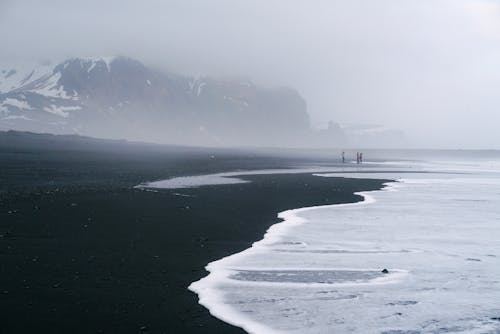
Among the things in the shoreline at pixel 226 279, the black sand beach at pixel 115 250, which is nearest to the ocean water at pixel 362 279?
the shoreline at pixel 226 279

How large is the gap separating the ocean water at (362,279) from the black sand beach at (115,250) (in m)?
0.98

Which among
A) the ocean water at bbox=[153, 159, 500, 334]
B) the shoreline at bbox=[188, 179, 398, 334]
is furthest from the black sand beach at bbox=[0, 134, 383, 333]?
the ocean water at bbox=[153, 159, 500, 334]

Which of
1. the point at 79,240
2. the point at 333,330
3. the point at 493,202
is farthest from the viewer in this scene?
the point at 493,202

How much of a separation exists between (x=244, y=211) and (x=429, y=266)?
44.6 ft

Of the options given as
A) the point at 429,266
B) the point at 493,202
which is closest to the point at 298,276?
the point at 429,266

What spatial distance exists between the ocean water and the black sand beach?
98cm

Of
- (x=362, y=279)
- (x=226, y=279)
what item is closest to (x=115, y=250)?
(x=226, y=279)

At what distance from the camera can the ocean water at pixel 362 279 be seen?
12.8 m

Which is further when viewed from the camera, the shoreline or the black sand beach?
the shoreline

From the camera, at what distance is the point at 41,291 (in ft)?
44.8

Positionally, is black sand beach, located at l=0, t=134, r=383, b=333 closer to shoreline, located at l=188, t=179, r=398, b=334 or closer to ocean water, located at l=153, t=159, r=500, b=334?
shoreline, located at l=188, t=179, r=398, b=334

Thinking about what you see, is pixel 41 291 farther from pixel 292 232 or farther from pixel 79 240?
pixel 292 232

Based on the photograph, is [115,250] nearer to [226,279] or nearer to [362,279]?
[226,279]

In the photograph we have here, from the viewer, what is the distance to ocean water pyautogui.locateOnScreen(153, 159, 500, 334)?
12.8 m
